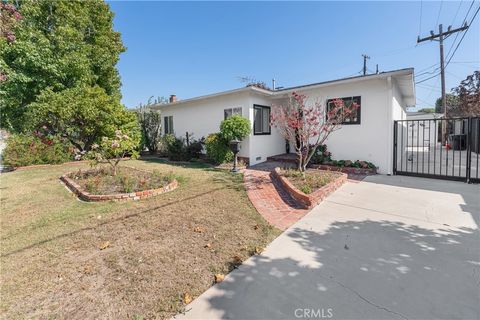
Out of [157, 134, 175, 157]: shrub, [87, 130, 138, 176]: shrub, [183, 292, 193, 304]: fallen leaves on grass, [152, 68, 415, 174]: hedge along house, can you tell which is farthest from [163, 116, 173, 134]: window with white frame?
[183, 292, 193, 304]: fallen leaves on grass

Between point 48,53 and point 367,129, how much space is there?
15.4 metres

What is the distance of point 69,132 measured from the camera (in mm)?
10312

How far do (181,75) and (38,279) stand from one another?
649 inches

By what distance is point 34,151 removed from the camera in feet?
31.6

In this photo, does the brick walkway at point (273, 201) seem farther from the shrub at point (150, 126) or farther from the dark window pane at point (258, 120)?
the shrub at point (150, 126)

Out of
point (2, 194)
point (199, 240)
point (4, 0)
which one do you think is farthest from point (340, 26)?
point (4, 0)

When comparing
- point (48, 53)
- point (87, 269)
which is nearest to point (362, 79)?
point (87, 269)

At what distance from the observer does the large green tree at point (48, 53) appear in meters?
10.9

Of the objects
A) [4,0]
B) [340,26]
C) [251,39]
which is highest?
[4,0]

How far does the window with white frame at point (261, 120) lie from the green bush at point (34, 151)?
29.1ft

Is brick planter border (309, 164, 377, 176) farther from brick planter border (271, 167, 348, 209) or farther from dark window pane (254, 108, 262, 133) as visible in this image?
dark window pane (254, 108, 262, 133)

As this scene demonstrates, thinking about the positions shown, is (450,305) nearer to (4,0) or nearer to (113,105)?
(113,105)

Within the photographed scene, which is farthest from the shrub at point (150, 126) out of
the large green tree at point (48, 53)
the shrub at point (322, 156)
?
the shrub at point (322, 156)

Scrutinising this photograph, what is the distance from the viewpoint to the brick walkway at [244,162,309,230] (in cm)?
414
